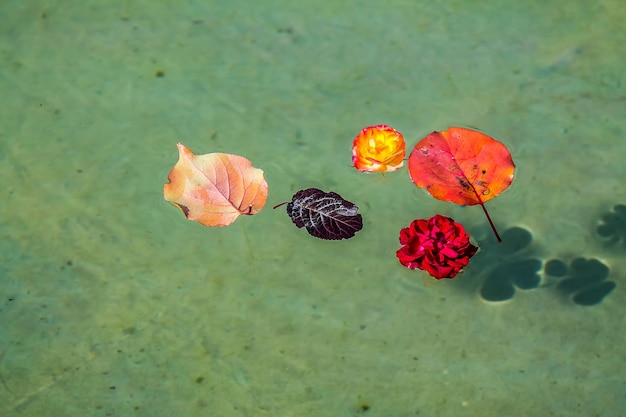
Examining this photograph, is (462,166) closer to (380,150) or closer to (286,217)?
(380,150)

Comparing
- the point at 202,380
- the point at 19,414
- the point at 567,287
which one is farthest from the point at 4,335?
the point at 567,287

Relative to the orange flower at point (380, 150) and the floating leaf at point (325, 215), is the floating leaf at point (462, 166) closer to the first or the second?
the orange flower at point (380, 150)

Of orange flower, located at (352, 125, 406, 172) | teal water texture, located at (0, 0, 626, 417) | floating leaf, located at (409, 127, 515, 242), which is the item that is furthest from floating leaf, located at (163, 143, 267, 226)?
floating leaf, located at (409, 127, 515, 242)

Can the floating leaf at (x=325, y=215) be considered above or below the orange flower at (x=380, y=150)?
below

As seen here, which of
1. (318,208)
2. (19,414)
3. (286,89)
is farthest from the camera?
(286,89)

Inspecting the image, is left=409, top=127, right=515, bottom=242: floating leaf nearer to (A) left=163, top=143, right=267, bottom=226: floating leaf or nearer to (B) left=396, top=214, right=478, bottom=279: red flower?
(B) left=396, top=214, right=478, bottom=279: red flower

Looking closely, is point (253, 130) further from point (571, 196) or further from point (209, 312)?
point (571, 196)

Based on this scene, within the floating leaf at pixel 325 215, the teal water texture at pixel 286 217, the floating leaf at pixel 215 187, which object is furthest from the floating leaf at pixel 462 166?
the floating leaf at pixel 215 187
